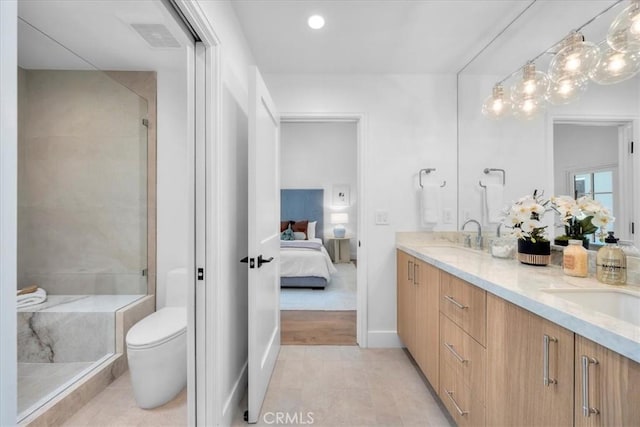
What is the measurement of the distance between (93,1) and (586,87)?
2.62 metres

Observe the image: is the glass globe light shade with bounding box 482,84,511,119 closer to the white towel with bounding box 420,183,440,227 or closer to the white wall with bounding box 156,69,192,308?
the white towel with bounding box 420,183,440,227

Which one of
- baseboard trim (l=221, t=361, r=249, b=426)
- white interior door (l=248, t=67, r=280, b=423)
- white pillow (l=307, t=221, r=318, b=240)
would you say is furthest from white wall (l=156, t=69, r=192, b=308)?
white pillow (l=307, t=221, r=318, b=240)

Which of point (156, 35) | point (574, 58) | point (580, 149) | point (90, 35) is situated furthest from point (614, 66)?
point (90, 35)

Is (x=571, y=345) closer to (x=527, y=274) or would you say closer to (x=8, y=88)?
(x=527, y=274)

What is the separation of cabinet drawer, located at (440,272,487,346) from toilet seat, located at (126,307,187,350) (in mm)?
1554

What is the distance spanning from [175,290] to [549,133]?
2.70 meters

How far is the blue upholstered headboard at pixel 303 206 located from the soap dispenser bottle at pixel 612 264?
5.18 m

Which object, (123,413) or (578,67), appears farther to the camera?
(123,413)

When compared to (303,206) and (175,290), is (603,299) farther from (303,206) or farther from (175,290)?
(303,206)

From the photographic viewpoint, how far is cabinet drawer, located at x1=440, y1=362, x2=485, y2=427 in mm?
1197

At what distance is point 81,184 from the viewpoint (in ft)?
6.37

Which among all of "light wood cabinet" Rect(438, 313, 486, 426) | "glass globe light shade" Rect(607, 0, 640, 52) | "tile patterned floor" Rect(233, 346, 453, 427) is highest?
"glass globe light shade" Rect(607, 0, 640, 52)

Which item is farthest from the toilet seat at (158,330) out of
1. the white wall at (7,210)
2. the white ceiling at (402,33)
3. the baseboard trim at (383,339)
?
the white ceiling at (402,33)

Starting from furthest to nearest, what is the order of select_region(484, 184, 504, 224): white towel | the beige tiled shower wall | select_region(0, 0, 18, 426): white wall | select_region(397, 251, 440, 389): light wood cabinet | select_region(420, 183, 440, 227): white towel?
select_region(420, 183, 440, 227): white towel → select_region(484, 184, 504, 224): white towel → select_region(397, 251, 440, 389): light wood cabinet → the beige tiled shower wall → select_region(0, 0, 18, 426): white wall
